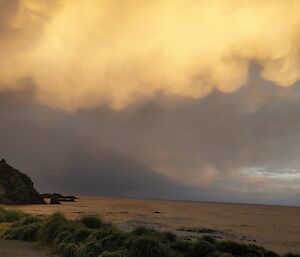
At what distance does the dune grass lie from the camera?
17802mm

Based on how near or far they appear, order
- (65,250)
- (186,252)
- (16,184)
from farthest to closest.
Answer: (16,184) → (186,252) → (65,250)

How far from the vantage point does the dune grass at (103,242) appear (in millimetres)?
17802

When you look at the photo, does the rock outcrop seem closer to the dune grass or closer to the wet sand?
the wet sand

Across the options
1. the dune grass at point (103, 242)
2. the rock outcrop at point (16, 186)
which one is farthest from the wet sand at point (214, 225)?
the rock outcrop at point (16, 186)

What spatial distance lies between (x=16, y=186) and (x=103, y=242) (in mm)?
134863

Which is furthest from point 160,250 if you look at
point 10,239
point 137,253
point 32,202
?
point 32,202

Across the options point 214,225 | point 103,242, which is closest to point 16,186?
point 214,225

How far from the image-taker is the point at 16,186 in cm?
14662

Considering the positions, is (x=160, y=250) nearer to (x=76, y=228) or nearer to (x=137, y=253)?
(x=137, y=253)

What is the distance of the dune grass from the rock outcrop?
397 ft

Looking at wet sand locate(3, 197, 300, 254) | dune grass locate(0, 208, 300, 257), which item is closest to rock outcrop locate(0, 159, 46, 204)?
wet sand locate(3, 197, 300, 254)

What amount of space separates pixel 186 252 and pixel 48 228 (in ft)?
24.9

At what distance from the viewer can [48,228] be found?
2334 cm

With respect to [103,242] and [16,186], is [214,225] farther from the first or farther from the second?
[16,186]
